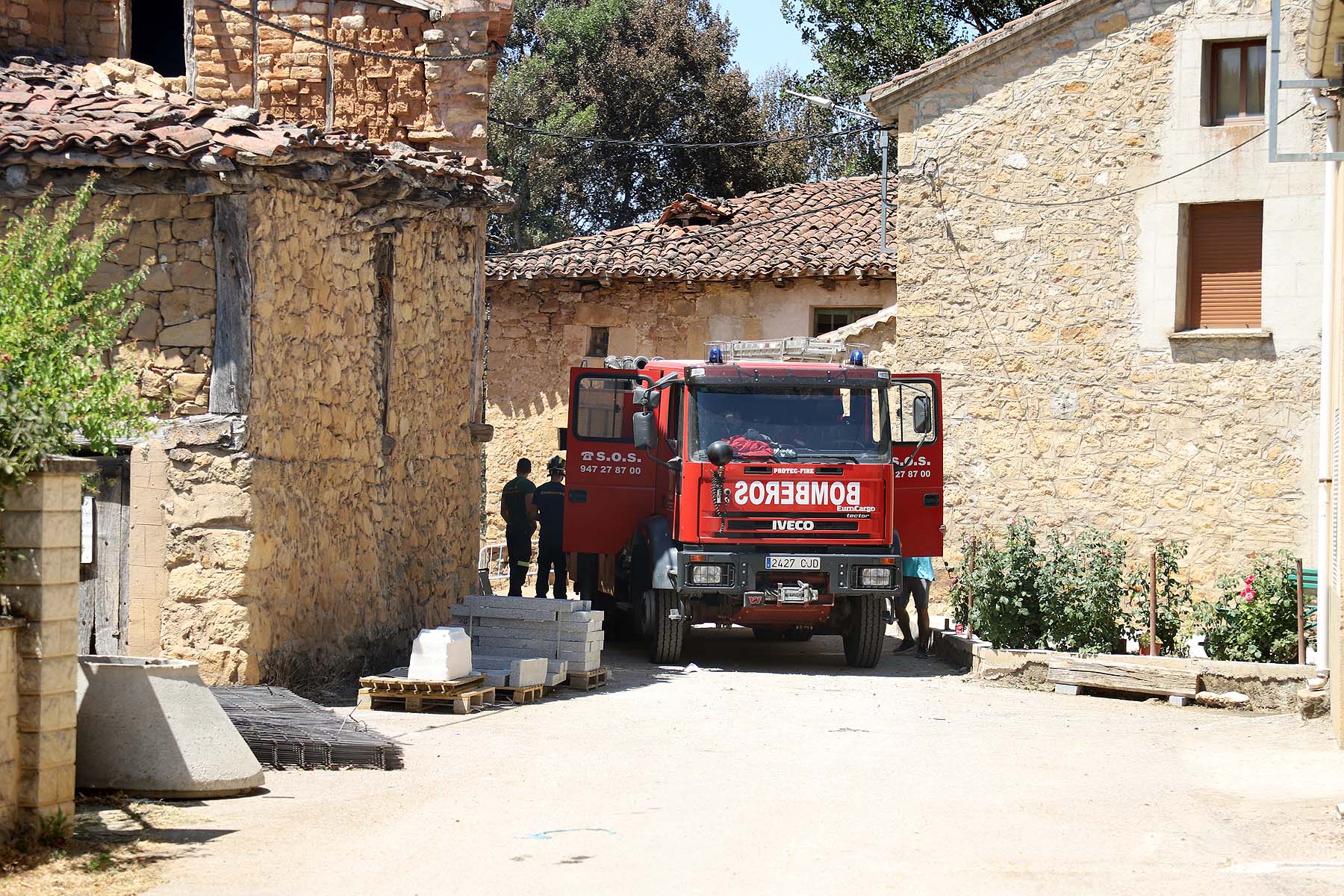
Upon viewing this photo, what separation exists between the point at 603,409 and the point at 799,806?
7.19 meters

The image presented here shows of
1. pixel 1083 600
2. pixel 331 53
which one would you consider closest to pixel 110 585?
pixel 331 53

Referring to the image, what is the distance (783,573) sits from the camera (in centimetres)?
1325

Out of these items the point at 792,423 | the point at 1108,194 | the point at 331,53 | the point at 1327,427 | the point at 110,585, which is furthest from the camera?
the point at 1108,194

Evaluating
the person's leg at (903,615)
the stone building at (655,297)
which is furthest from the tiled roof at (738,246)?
the person's leg at (903,615)

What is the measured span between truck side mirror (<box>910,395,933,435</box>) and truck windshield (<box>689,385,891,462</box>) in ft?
0.83

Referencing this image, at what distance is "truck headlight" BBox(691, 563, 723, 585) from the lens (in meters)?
13.0

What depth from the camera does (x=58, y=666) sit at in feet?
21.0

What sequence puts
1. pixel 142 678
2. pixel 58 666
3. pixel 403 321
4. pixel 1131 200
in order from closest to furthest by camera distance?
pixel 58 666
pixel 142 678
pixel 403 321
pixel 1131 200

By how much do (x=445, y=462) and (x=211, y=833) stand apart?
22.9ft

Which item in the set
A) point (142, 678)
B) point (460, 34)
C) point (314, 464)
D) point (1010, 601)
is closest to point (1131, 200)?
point (1010, 601)

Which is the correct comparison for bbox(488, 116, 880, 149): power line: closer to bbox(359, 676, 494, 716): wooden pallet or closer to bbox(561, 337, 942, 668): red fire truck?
bbox(561, 337, 942, 668): red fire truck

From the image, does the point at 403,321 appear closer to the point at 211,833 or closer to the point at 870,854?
the point at 211,833

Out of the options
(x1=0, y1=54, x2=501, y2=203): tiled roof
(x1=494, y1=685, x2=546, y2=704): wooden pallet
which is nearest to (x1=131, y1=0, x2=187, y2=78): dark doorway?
(x1=0, y1=54, x2=501, y2=203): tiled roof

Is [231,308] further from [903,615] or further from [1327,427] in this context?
[1327,427]
